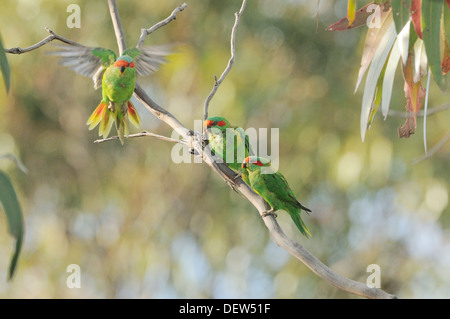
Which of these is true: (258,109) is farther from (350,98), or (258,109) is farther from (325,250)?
(325,250)

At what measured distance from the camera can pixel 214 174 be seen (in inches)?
265

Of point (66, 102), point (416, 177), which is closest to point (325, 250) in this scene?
point (416, 177)

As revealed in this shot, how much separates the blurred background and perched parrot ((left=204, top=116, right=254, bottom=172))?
342 cm

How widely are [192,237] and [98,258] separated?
127 cm

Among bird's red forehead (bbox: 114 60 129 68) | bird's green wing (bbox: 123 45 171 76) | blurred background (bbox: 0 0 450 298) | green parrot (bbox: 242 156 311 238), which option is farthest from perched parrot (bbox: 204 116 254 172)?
blurred background (bbox: 0 0 450 298)

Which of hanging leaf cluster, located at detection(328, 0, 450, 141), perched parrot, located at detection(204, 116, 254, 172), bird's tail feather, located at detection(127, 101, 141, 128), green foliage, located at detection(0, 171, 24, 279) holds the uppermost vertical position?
hanging leaf cluster, located at detection(328, 0, 450, 141)

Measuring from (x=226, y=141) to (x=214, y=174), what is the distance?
4350 mm

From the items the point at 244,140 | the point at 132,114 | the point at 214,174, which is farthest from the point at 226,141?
the point at 214,174

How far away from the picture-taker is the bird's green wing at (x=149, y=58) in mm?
2209

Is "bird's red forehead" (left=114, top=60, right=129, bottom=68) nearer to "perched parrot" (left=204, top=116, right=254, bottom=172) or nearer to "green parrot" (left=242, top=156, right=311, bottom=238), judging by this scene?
"perched parrot" (left=204, top=116, right=254, bottom=172)

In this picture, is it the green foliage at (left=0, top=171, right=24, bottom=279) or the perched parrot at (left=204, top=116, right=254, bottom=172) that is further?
the perched parrot at (left=204, top=116, right=254, bottom=172)

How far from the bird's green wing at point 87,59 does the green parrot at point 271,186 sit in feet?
2.33

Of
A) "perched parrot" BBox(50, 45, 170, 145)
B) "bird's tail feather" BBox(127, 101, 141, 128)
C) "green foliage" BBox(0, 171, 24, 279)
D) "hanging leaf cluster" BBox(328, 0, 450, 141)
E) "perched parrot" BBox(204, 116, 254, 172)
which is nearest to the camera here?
"green foliage" BBox(0, 171, 24, 279)

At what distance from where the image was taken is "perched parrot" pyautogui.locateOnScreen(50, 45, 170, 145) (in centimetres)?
202
